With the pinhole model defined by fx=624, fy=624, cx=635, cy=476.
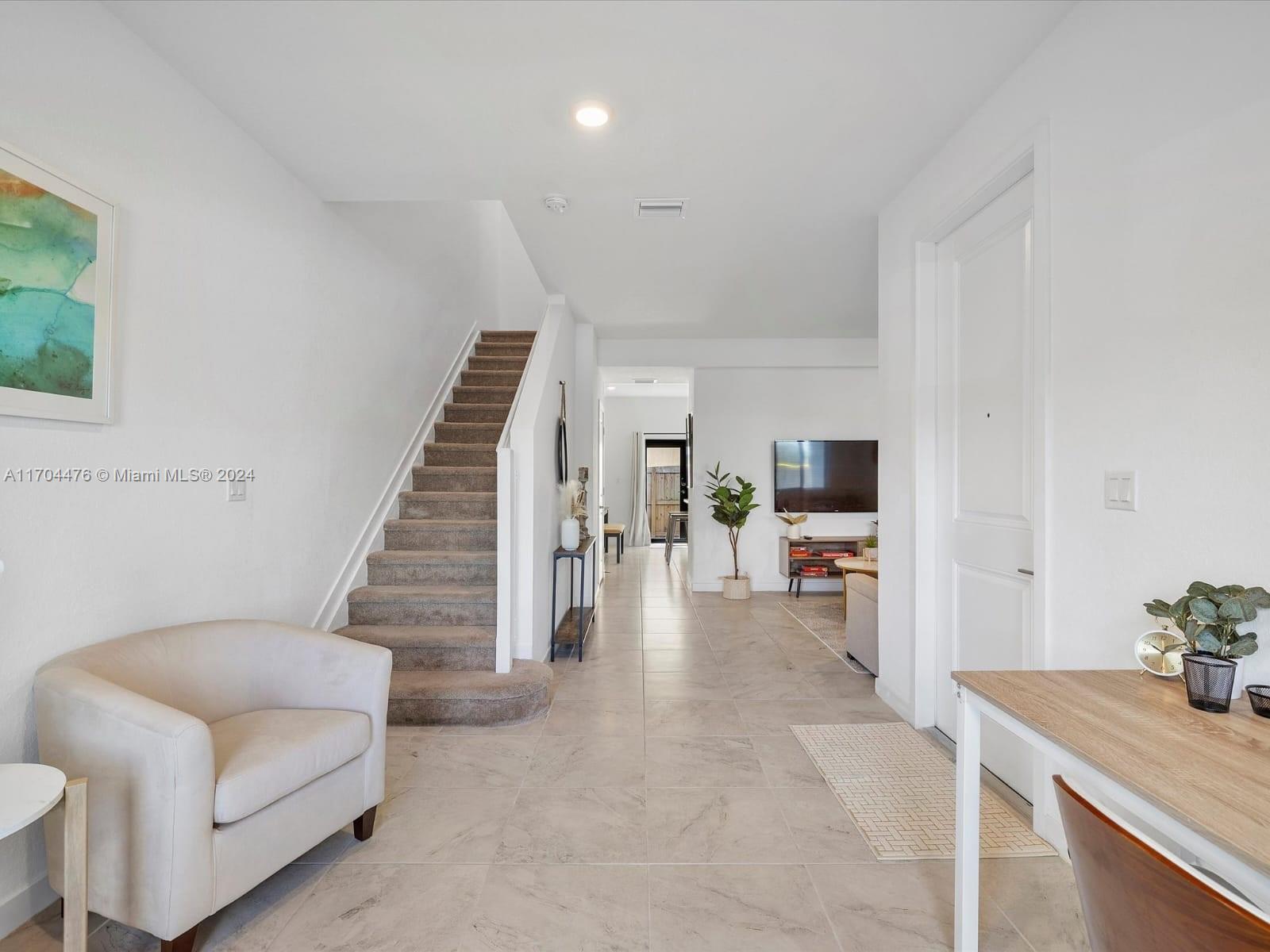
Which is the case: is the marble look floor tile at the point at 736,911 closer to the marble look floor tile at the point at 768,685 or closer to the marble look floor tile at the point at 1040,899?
the marble look floor tile at the point at 1040,899

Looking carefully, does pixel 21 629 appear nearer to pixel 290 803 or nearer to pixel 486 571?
pixel 290 803

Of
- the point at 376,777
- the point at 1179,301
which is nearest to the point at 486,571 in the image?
the point at 376,777

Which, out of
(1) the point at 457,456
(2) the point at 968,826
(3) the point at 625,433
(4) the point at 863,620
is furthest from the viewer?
(3) the point at 625,433

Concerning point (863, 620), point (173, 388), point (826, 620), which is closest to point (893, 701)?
point (863, 620)

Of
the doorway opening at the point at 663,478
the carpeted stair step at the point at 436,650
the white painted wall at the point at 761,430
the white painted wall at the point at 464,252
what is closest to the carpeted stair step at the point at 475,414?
the white painted wall at the point at 464,252

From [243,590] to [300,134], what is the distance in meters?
1.87

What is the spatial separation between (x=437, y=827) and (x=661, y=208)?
9.62 ft

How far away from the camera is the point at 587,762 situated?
2594mm

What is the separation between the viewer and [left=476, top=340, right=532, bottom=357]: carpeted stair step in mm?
5961

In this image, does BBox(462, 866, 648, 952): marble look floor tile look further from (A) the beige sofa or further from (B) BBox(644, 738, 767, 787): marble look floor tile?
(A) the beige sofa

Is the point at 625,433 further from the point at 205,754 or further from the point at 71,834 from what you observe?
the point at 71,834

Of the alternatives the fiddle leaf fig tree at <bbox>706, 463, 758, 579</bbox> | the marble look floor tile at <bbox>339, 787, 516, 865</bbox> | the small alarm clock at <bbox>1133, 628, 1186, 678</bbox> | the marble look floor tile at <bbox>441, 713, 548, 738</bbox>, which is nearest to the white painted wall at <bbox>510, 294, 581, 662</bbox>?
the marble look floor tile at <bbox>441, 713, 548, 738</bbox>

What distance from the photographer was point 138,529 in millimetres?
2025

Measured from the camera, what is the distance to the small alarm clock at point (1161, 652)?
1414 millimetres
